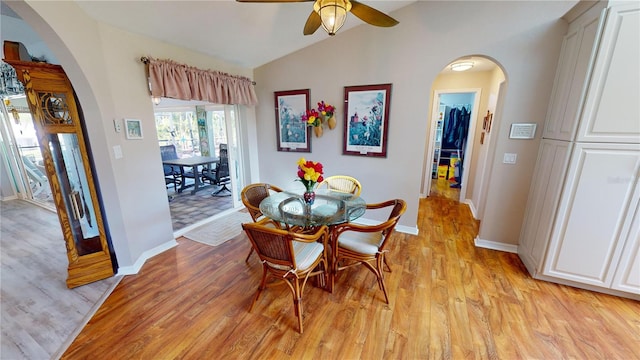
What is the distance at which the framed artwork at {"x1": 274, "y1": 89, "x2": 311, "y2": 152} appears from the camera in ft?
11.6

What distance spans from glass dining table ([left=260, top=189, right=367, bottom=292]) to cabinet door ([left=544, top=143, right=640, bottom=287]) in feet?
5.67

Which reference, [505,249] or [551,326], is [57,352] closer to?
[551,326]

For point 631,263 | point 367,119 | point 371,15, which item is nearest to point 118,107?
point 371,15

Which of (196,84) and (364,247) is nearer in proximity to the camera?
(364,247)

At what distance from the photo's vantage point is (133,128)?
2322 millimetres

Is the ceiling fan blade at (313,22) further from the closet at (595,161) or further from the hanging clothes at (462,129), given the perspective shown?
the hanging clothes at (462,129)

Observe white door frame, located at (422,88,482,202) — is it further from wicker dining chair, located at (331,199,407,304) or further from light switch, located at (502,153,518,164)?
wicker dining chair, located at (331,199,407,304)

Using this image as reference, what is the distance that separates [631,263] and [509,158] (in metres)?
1.22

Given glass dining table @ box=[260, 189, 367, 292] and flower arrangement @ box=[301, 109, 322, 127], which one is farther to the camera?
flower arrangement @ box=[301, 109, 322, 127]

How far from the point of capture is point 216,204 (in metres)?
4.41

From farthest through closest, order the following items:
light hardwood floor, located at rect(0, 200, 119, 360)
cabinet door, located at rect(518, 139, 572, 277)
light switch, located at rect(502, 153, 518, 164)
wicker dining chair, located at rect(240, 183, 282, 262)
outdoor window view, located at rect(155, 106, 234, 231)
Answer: outdoor window view, located at rect(155, 106, 234, 231), light switch, located at rect(502, 153, 518, 164), wicker dining chair, located at rect(240, 183, 282, 262), cabinet door, located at rect(518, 139, 572, 277), light hardwood floor, located at rect(0, 200, 119, 360)

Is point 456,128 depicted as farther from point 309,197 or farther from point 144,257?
point 144,257

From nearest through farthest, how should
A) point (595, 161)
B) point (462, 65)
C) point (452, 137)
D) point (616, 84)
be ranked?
point (616, 84) < point (595, 161) < point (462, 65) < point (452, 137)

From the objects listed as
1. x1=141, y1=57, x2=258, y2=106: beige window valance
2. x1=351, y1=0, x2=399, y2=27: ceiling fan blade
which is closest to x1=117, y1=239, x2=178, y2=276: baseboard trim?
A: x1=141, y1=57, x2=258, y2=106: beige window valance
